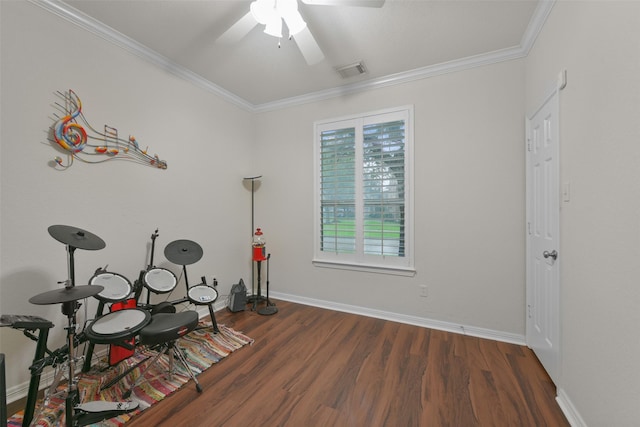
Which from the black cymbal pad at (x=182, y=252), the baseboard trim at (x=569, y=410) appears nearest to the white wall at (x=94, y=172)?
the black cymbal pad at (x=182, y=252)

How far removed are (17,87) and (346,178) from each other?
2.92 metres

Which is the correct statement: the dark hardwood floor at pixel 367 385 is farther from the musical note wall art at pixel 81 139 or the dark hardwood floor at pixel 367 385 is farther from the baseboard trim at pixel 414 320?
the musical note wall art at pixel 81 139

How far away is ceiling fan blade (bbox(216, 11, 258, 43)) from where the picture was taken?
1.75 meters

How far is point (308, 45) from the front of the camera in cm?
192

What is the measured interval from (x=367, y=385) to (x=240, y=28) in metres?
2.83

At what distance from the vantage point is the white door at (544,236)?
1.74 meters

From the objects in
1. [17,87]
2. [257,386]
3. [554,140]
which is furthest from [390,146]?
[17,87]

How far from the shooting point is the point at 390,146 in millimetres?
2963

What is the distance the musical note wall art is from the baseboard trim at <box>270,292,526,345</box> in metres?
2.58

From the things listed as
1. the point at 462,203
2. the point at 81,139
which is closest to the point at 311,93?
the point at 462,203

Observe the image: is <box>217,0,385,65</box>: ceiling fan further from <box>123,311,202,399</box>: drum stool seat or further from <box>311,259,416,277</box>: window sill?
<box>311,259,416,277</box>: window sill

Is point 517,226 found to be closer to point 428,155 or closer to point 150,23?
point 428,155

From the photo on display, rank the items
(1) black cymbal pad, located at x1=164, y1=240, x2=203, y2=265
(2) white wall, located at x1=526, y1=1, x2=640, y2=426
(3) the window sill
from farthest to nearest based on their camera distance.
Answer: (3) the window sill, (1) black cymbal pad, located at x1=164, y1=240, x2=203, y2=265, (2) white wall, located at x1=526, y1=1, x2=640, y2=426

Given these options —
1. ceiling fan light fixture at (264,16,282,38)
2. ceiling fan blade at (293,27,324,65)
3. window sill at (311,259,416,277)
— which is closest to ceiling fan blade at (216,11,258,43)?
ceiling fan light fixture at (264,16,282,38)
